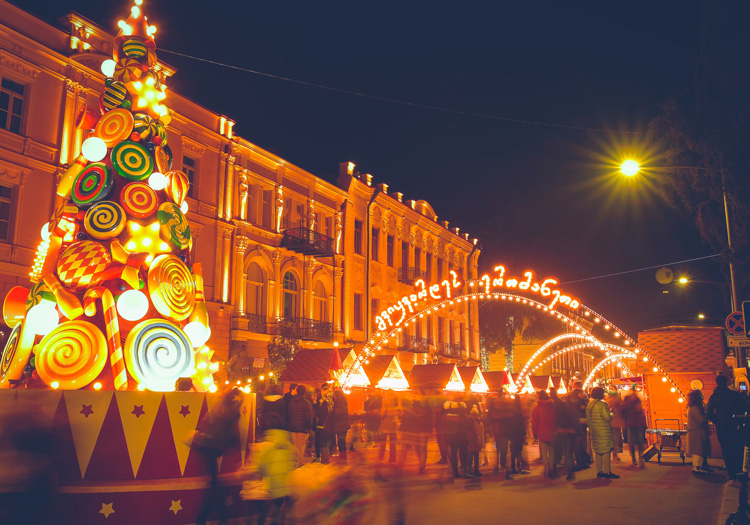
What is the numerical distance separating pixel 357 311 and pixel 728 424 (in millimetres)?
25297

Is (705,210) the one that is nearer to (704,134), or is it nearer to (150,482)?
(704,134)

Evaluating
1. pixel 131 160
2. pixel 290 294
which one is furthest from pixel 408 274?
pixel 131 160

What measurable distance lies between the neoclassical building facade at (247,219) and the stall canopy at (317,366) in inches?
147

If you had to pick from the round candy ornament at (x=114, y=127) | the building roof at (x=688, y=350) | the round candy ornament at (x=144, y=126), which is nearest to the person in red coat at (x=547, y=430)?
the building roof at (x=688, y=350)

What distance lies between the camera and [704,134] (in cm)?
1482

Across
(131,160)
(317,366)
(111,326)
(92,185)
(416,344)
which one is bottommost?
(111,326)

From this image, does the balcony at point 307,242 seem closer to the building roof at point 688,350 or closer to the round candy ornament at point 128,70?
the building roof at point 688,350

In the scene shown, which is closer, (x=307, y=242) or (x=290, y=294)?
(x=307, y=242)

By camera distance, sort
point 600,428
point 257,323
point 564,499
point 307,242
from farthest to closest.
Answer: point 307,242
point 257,323
point 600,428
point 564,499

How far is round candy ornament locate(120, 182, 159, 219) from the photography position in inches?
368

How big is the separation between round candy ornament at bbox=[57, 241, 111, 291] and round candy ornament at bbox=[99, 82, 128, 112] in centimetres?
217

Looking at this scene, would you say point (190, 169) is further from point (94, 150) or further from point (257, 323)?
point (94, 150)

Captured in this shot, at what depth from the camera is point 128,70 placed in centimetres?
994

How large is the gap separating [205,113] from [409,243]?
1808 centimetres
